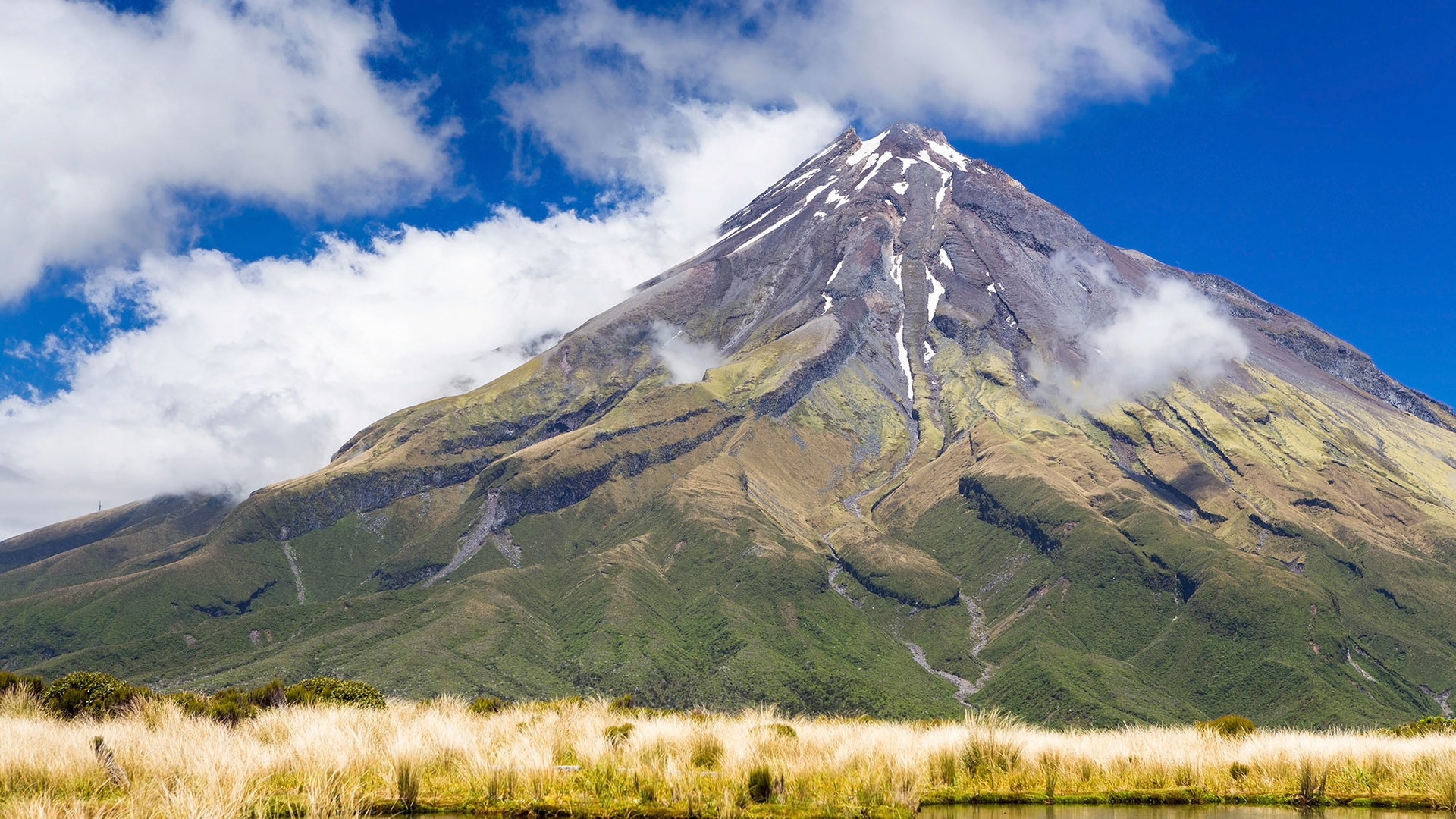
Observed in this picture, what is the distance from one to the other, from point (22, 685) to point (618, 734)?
15.8m

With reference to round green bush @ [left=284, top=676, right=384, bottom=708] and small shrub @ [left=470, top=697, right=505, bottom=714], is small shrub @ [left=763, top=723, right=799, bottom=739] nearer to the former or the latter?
small shrub @ [left=470, top=697, right=505, bottom=714]

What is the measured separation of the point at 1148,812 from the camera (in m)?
17.3

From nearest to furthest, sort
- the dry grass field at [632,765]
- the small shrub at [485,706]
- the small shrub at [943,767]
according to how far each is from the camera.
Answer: the dry grass field at [632,765] → the small shrub at [943,767] → the small shrub at [485,706]

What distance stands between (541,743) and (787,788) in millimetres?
4999

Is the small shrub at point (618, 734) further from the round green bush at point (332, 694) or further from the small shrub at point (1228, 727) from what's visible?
the small shrub at point (1228, 727)

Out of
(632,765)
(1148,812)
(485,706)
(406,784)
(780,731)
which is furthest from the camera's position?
(485,706)

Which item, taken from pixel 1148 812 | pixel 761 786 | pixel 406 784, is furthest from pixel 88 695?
pixel 1148 812

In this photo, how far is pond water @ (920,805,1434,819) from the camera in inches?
655

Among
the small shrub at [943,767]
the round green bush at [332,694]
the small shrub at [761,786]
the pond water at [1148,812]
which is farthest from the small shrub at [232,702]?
the pond water at [1148,812]

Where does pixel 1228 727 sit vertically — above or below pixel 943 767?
below

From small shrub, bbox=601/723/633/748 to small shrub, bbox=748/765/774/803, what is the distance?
362 centimetres

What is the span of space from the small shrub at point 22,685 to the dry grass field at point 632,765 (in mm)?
1940

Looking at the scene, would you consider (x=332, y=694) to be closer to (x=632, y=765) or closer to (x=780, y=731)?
(x=780, y=731)

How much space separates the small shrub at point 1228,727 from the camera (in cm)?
2485
